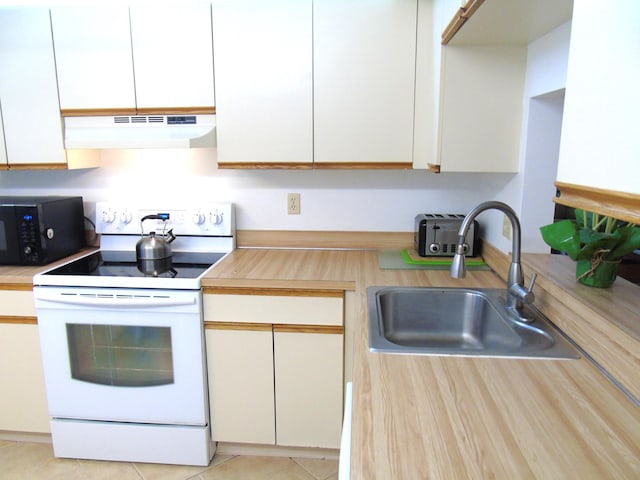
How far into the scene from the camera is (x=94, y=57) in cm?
204

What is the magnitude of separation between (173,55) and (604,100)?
182cm

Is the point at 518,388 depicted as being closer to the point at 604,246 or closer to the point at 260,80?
the point at 604,246

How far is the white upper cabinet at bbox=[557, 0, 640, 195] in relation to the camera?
2.02 feet

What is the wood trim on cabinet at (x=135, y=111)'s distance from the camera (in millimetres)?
2057

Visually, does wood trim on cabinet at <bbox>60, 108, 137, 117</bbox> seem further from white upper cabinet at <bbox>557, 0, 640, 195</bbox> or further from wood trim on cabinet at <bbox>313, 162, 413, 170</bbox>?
white upper cabinet at <bbox>557, 0, 640, 195</bbox>

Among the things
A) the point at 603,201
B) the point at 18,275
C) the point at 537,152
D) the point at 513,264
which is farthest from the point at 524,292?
the point at 18,275

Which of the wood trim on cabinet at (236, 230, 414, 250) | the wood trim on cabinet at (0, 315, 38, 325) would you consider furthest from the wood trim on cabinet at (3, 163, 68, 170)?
the wood trim on cabinet at (236, 230, 414, 250)

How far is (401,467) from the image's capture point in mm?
792

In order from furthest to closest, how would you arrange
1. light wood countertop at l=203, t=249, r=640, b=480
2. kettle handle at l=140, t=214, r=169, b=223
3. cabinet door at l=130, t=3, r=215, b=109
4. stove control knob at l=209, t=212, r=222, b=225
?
stove control knob at l=209, t=212, r=222, b=225 → kettle handle at l=140, t=214, r=169, b=223 → cabinet door at l=130, t=3, r=215, b=109 → light wood countertop at l=203, t=249, r=640, b=480

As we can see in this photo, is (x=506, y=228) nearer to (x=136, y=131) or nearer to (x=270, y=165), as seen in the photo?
(x=270, y=165)

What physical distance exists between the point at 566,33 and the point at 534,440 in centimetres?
123

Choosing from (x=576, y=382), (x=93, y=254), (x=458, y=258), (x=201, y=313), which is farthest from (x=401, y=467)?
(x=93, y=254)

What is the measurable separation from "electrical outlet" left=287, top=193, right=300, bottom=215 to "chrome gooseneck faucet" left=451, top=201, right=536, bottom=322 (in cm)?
115

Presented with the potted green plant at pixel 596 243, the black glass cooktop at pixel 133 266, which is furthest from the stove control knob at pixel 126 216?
the potted green plant at pixel 596 243
